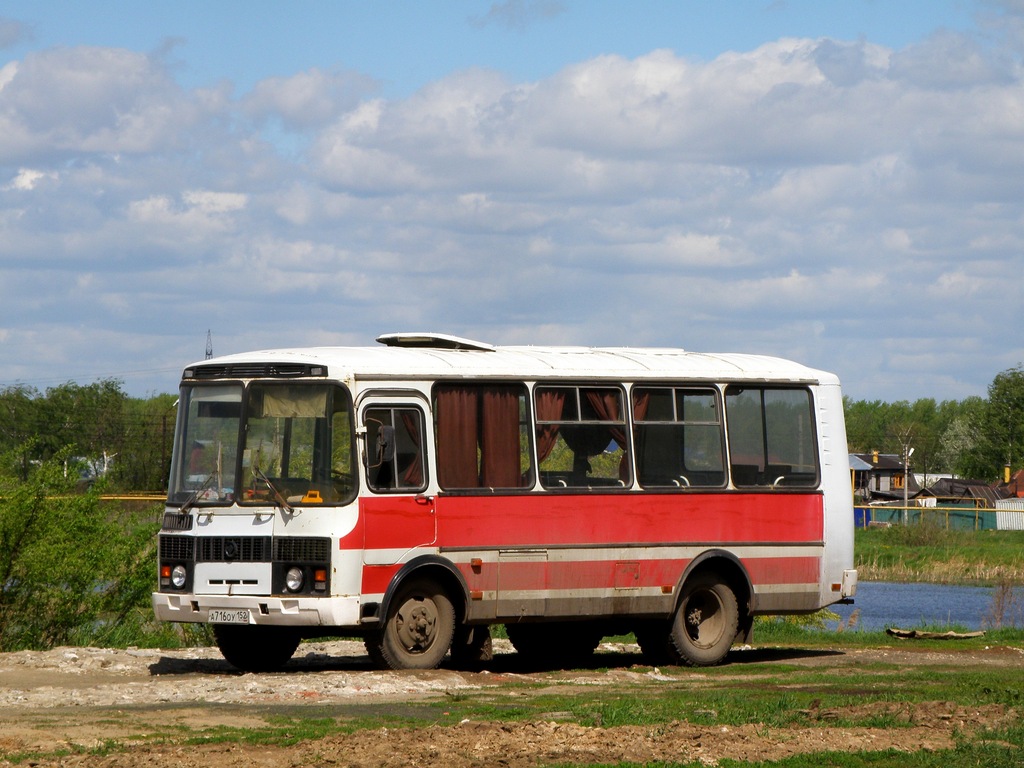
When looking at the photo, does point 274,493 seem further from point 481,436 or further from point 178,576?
point 481,436

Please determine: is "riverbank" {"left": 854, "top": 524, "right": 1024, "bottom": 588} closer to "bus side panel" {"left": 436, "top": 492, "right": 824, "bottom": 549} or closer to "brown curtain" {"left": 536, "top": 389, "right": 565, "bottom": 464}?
"bus side panel" {"left": 436, "top": 492, "right": 824, "bottom": 549}

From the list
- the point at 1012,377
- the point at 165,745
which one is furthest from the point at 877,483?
the point at 165,745

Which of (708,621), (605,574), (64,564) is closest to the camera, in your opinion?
(605,574)

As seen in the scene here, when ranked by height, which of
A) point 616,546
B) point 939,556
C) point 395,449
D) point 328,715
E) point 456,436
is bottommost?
point 328,715

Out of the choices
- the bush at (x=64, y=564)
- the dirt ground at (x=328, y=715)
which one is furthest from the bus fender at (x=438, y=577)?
the bush at (x=64, y=564)

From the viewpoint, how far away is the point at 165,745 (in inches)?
399

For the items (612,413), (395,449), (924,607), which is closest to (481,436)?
(395,449)

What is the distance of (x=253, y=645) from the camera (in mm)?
16234

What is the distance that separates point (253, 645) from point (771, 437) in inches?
242

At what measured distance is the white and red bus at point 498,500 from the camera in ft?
49.3

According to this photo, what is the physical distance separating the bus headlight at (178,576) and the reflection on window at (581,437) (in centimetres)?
359

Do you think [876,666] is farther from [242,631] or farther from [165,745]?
[165,745]

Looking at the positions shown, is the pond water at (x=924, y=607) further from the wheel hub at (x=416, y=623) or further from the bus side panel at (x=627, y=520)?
the wheel hub at (x=416, y=623)

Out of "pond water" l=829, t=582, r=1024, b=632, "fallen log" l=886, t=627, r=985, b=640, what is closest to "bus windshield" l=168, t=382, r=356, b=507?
"fallen log" l=886, t=627, r=985, b=640
